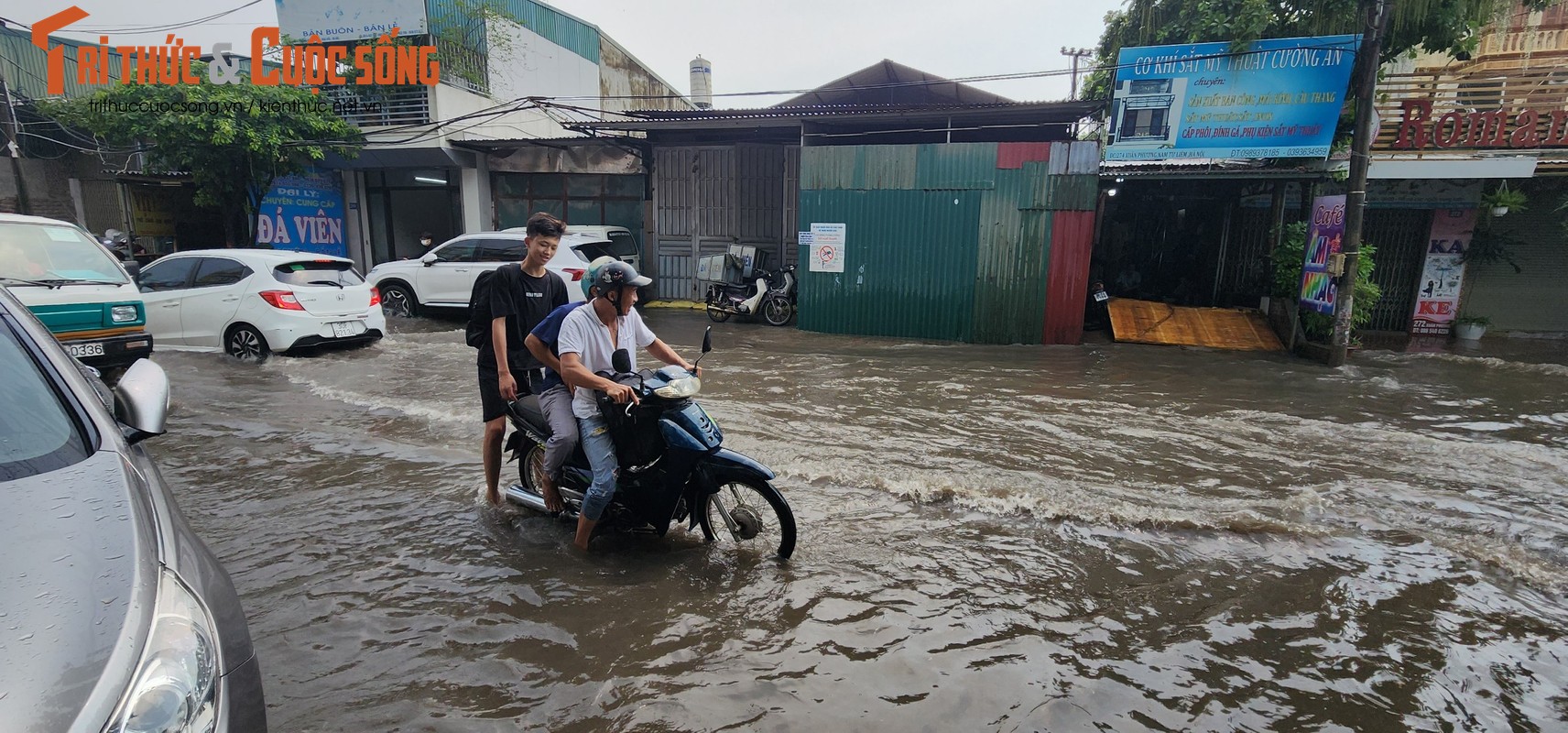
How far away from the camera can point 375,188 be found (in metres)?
17.4

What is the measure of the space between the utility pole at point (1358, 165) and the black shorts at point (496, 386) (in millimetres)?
9982

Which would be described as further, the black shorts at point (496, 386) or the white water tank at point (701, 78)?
the white water tank at point (701, 78)

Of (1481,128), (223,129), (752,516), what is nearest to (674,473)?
(752,516)

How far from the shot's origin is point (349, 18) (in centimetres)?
1577

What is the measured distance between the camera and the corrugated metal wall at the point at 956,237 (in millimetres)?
10992

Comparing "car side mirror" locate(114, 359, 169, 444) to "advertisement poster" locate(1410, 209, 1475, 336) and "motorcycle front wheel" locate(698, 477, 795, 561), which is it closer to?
"motorcycle front wheel" locate(698, 477, 795, 561)

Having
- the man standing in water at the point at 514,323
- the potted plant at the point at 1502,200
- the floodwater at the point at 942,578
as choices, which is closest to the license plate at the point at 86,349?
the floodwater at the point at 942,578

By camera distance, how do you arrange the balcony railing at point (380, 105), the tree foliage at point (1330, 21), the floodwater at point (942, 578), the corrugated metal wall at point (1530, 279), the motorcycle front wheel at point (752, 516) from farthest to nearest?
the balcony railing at point (380, 105), the corrugated metal wall at point (1530, 279), the tree foliage at point (1330, 21), the motorcycle front wheel at point (752, 516), the floodwater at point (942, 578)

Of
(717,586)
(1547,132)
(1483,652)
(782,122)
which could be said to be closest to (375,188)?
(782,122)

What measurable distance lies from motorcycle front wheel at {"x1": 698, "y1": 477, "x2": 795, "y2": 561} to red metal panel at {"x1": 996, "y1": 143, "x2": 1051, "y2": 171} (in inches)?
340

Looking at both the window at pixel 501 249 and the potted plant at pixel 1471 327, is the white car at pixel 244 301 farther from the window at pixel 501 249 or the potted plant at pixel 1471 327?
the potted plant at pixel 1471 327

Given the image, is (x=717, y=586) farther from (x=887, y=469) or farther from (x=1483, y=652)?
(x=1483, y=652)

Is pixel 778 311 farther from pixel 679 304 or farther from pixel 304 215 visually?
pixel 304 215

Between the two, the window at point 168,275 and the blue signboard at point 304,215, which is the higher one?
the blue signboard at point 304,215
